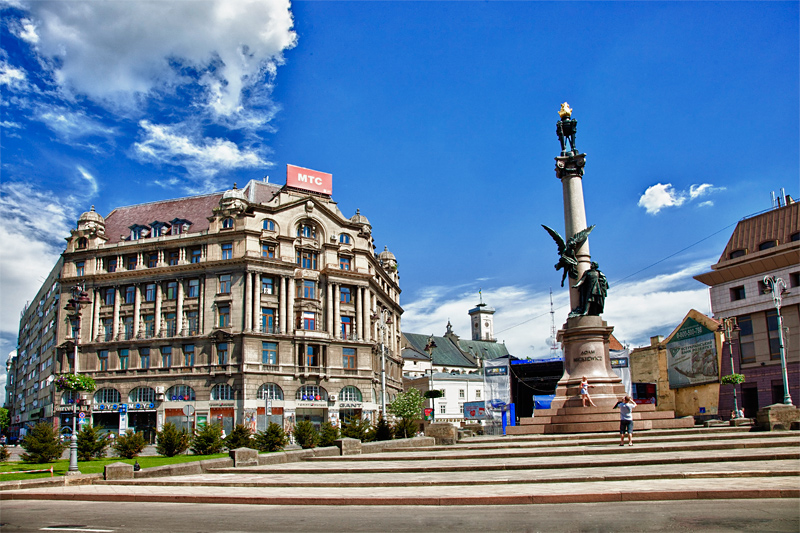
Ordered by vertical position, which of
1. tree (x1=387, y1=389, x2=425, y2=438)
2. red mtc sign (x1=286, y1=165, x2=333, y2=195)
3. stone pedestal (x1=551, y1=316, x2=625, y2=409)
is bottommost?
tree (x1=387, y1=389, x2=425, y2=438)

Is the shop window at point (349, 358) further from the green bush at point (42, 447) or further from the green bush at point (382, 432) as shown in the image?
the green bush at point (42, 447)

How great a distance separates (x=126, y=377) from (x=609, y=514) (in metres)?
58.5

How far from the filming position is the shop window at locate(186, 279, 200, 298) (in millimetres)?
63031

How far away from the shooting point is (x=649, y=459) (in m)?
17.6

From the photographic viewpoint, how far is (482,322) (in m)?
180

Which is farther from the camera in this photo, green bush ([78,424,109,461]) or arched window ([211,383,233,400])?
arched window ([211,383,233,400])

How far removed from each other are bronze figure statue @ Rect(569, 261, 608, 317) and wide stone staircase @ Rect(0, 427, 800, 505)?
22.5ft

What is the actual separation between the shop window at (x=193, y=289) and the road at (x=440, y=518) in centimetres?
4985

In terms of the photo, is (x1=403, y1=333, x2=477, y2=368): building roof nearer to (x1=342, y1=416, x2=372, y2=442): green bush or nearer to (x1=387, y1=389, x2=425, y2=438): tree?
(x1=387, y1=389, x2=425, y2=438): tree

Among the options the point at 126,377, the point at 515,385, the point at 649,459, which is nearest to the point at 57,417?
the point at 126,377

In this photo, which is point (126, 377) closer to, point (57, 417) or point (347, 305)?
point (57, 417)

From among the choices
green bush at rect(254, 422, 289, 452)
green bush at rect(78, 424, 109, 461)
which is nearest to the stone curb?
green bush at rect(254, 422, 289, 452)

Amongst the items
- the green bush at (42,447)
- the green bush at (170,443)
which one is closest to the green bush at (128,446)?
the green bush at (170,443)

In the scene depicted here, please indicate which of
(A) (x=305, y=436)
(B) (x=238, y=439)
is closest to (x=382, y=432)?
(A) (x=305, y=436)
